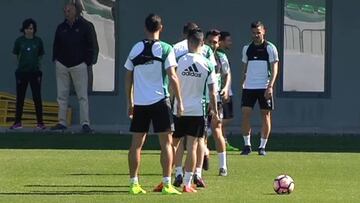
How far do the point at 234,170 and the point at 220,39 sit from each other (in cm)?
Answer: 236

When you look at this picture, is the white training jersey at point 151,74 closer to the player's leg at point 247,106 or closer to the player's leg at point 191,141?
the player's leg at point 191,141

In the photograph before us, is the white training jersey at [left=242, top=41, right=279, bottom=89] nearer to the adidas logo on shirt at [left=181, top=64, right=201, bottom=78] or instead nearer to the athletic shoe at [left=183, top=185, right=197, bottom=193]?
the adidas logo on shirt at [left=181, top=64, right=201, bottom=78]

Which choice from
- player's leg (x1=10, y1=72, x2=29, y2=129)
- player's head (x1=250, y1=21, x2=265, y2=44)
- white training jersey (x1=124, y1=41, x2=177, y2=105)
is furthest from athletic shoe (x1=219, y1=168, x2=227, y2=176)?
player's leg (x1=10, y1=72, x2=29, y2=129)

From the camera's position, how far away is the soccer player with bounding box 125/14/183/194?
1308 centimetres

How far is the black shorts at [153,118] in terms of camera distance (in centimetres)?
1309

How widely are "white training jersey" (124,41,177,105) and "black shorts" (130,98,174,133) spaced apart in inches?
2.5

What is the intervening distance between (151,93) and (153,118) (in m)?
0.30

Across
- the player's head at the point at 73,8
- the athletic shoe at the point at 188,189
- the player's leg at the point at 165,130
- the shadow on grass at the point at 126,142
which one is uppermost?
the player's head at the point at 73,8

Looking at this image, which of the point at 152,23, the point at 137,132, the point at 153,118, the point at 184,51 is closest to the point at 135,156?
the point at 137,132

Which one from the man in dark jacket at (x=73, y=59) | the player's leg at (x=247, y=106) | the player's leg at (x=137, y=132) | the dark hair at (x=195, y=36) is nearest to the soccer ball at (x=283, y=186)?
the player's leg at (x=137, y=132)

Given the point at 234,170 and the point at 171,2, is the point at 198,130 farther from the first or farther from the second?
the point at 171,2

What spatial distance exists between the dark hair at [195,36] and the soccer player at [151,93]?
503 millimetres

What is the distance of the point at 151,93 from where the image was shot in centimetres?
1310

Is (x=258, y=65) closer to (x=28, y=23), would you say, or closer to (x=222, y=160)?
(x=222, y=160)
